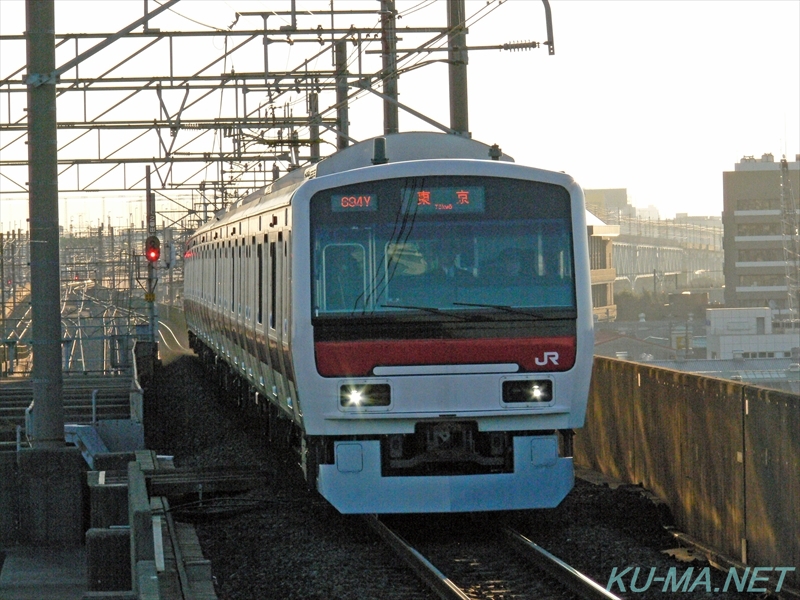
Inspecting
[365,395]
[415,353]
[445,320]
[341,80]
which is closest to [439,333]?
[445,320]

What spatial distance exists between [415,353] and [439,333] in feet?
0.73

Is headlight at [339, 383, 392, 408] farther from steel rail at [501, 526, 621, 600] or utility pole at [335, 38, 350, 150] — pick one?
utility pole at [335, 38, 350, 150]

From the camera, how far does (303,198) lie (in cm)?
979

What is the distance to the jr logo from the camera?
31.6 feet

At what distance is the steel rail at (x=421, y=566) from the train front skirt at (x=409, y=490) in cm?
28

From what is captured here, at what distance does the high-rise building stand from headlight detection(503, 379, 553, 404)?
87515mm

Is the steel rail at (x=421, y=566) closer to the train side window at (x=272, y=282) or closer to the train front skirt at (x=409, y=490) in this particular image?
the train front skirt at (x=409, y=490)

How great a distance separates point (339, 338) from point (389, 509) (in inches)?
49.6

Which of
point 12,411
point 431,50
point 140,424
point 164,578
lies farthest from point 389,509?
point 12,411

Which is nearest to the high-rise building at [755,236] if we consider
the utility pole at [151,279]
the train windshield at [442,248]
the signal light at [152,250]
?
the utility pole at [151,279]

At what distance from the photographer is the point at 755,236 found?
312 ft

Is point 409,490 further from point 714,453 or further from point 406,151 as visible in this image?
point 406,151

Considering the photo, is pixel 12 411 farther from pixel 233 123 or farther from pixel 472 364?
pixel 472 364

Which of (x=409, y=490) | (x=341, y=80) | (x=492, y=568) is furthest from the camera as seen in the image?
(x=341, y=80)
